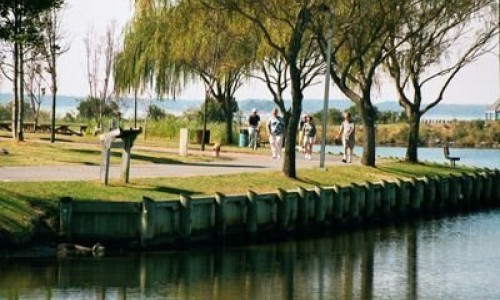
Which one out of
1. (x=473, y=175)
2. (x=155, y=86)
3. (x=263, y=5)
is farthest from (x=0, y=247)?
(x=155, y=86)

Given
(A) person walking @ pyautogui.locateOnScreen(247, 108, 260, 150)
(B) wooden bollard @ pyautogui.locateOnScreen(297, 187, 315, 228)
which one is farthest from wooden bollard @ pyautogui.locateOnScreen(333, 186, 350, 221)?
(A) person walking @ pyautogui.locateOnScreen(247, 108, 260, 150)

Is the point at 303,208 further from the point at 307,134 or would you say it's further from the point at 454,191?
the point at 307,134

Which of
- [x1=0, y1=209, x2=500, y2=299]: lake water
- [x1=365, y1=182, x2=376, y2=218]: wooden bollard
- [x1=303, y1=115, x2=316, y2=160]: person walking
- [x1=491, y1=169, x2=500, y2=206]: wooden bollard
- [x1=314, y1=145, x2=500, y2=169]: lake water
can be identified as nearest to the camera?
[x1=0, y1=209, x2=500, y2=299]: lake water

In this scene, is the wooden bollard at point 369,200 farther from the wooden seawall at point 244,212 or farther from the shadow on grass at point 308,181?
the shadow on grass at point 308,181

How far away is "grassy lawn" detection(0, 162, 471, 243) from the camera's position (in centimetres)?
3189

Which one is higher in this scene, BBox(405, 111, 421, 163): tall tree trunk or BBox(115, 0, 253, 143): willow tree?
BBox(115, 0, 253, 143): willow tree

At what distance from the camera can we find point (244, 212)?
36.8m

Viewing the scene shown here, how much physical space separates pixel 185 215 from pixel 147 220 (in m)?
1.46

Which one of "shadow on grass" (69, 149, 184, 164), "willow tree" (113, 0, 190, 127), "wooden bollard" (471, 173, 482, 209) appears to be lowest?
"wooden bollard" (471, 173, 482, 209)

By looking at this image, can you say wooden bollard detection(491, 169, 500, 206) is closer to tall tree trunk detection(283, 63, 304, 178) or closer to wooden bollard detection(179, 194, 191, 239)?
tall tree trunk detection(283, 63, 304, 178)

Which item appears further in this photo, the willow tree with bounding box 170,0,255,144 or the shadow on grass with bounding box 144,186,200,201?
the willow tree with bounding box 170,0,255,144

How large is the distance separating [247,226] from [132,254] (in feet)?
17.1

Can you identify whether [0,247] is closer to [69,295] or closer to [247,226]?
[69,295]

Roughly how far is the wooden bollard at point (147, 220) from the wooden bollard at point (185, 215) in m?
1.12
